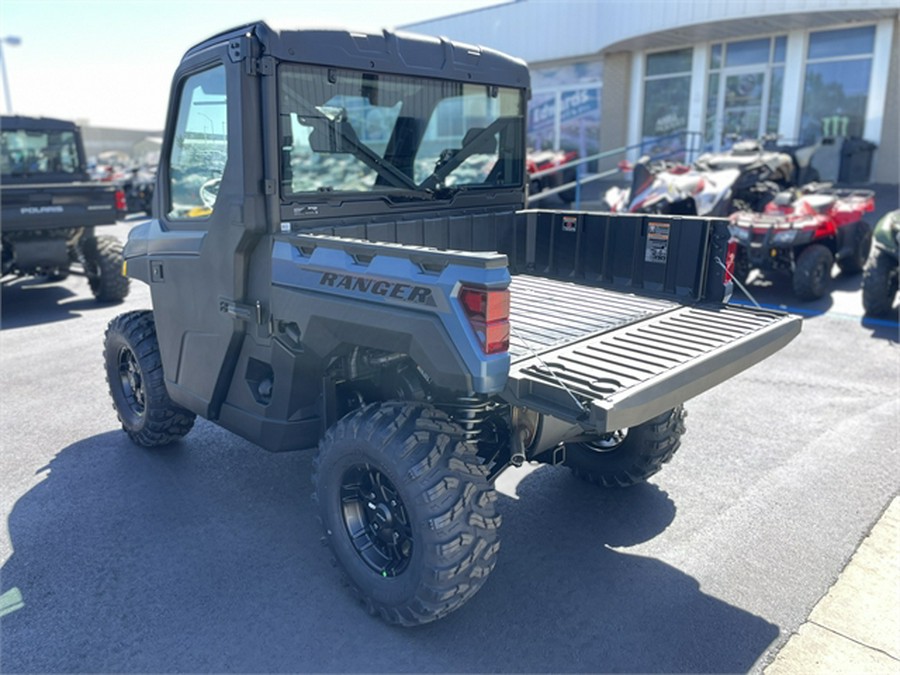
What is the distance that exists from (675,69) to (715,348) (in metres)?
17.9

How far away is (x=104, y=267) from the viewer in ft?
29.8

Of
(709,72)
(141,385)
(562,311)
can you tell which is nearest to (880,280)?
(562,311)

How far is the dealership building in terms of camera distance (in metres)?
15.1

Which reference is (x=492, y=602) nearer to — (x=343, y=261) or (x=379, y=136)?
(x=343, y=261)

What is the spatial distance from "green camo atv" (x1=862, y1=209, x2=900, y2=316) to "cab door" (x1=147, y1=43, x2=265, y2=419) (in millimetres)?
6889

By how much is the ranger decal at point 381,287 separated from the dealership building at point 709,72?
12.1 m

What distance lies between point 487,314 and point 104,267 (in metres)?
8.06

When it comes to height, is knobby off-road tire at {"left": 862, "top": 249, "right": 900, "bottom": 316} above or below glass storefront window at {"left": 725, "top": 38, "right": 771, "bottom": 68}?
below

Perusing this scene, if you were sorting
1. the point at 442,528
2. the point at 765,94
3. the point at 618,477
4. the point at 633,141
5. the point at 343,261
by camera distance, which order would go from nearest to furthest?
the point at 442,528 < the point at 343,261 < the point at 618,477 < the point at 765,94 < the point at 633,141

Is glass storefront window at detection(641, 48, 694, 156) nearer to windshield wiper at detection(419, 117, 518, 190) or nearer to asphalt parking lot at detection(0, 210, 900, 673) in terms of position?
asphalt parking lot at detection(0, 210, 900, 673)

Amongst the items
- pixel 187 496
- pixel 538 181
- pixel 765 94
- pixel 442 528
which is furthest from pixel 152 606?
pixel 765 94

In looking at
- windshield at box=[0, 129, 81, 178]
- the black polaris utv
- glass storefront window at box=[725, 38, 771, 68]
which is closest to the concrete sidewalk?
the black polaris utv

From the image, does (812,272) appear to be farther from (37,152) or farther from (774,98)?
(774,98)

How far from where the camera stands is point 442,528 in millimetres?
2699
